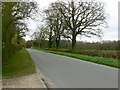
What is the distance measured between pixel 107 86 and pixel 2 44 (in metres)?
13.4

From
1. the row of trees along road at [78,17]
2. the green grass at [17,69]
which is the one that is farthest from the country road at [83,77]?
the row of trees along road at [78,17]

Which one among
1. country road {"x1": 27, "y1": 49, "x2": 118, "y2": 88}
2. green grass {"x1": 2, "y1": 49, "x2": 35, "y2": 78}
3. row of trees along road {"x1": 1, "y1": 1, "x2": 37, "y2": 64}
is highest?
row of trees along road {"x1": 1, "y1": 1, "x2": 37, "y2": 64}

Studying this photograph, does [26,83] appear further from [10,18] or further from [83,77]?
[10,18]

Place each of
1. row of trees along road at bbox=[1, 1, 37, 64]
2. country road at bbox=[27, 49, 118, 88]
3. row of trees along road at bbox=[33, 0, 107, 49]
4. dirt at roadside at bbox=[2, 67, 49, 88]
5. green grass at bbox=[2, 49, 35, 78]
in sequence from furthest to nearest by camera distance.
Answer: row of trees along road at bbox=[33, 0, 107, 49], row of trees along road at bbox=[1, 1, 37, 64], green grass at bbox=[2, 49, 35, 78], dirt at roadside at bbox=[2, 67, 49, 88], country road at bbox=[27, 49, 118, 88]

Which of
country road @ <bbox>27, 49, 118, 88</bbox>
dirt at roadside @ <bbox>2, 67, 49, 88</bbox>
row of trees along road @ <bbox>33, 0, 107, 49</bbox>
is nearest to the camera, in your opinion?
country road @ <bbox>27, 49, 118, 88</bbox>

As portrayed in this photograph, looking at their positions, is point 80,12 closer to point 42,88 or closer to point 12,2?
point 12,2

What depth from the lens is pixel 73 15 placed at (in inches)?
1876

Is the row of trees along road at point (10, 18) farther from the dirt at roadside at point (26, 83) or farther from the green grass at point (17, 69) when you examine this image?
the dirt at roadside at point (26, 83)

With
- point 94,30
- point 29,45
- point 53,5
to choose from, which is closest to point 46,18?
point 53,5

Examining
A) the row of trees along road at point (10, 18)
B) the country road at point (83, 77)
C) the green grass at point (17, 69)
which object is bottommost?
the green grass at point (17, 69)

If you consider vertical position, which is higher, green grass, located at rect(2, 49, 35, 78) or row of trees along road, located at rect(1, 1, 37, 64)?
row of trees along road, located at rect(1, 1, 37, 64)

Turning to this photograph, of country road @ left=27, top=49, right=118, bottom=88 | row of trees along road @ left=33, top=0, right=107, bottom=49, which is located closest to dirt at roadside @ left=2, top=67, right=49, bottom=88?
country road @ left=27, top=49, right=118, bottom=88

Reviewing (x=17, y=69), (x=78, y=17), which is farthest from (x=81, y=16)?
(x=17, y=69)

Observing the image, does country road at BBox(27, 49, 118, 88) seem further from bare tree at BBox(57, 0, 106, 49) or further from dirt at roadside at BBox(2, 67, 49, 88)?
bare tree at BBox(57, 0, 106, 49)
